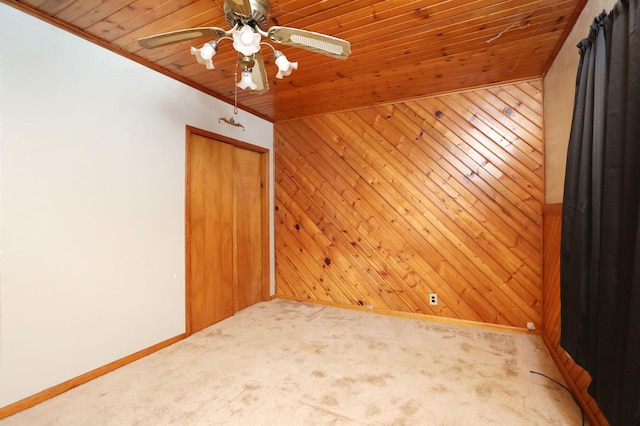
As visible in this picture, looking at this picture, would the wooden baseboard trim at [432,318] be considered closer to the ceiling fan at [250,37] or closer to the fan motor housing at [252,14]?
the ceiling fan at [250,37]

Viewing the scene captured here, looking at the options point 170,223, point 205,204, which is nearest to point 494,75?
point 205,204

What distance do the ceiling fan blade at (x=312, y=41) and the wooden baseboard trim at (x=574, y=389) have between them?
7.87ft

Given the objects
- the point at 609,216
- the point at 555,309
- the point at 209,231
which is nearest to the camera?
the point at 609,216

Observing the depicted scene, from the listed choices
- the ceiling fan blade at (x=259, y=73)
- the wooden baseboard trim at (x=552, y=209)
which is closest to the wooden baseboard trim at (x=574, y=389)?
the wooden baseboard trim at (x=552, y=209)

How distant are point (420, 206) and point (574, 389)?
6.13 ft

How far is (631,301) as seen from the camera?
1.05 m

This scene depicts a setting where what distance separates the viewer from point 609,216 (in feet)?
4.07

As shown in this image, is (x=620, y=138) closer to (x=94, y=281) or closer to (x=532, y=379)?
(x=532, y=379)

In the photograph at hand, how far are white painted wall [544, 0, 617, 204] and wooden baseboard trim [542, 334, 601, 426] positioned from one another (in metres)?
1.24

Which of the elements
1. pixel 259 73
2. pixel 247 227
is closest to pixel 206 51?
pixel 259 73

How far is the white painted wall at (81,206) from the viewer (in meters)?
1.72

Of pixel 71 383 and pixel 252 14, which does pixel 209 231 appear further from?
pixel 252 14

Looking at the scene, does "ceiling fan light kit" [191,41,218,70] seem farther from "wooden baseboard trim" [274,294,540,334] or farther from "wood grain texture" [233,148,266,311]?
"wooden baseboard trim" [274,294,540,334]

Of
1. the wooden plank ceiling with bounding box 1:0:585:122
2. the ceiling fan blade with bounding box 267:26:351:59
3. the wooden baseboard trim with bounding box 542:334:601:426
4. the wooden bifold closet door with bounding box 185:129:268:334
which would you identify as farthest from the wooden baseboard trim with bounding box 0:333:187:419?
the wooden baseboard trim with bounding box 542:334:601:426
